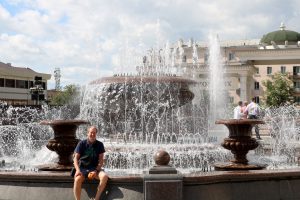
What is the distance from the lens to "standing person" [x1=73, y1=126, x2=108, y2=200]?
7.39 m

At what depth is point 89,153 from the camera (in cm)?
752

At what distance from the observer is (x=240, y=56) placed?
76.0 meters

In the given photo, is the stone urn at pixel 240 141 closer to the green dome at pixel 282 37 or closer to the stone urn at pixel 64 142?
the stone urn at pixel 64 142

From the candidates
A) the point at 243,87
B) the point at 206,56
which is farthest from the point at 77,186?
the point at 206,56

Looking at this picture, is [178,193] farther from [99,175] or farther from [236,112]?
[236,112]

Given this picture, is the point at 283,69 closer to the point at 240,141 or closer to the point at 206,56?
the point at 206,56

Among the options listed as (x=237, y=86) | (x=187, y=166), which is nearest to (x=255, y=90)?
(x=237, y=86)

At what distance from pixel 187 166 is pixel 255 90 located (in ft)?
216

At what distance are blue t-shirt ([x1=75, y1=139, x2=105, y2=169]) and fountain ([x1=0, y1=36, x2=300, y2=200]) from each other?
0.37 meters

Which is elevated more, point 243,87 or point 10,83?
point 10,83

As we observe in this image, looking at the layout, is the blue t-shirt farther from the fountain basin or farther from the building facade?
the building facade

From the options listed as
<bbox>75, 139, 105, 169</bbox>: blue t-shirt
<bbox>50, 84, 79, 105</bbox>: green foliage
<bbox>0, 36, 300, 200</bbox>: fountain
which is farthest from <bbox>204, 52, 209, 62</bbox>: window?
<bbox>75, 139, 105, 169</bbox>: blue t-shirt

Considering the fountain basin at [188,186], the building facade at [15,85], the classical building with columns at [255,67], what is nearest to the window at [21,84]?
the building facade at [15,85]

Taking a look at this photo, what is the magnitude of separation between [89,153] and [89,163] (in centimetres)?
15
